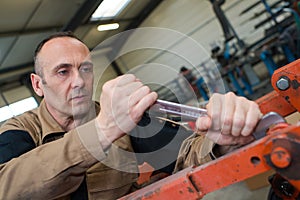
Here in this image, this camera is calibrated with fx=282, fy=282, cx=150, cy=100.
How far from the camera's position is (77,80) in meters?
1.06

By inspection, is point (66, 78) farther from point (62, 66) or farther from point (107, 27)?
point (107, 27)

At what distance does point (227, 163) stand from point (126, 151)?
61 centimetres

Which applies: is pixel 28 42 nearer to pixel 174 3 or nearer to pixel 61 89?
pixel 174 3

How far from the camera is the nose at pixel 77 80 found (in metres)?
1.02

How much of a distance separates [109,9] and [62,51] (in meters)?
4.06

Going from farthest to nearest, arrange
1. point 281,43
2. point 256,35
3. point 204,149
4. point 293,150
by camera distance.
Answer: point 256,35 → point 281,43 → point 204,149 → point 293,150

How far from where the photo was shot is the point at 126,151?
42.6 inches

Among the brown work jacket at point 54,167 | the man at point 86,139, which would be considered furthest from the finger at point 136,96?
the brown work jacket at point 54,167

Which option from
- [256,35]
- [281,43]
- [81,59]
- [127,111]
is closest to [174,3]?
[256,35]

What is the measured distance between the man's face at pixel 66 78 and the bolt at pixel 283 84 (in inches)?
24.8

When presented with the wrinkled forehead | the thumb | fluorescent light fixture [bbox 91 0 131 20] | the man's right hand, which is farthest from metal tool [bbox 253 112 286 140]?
fluorescent light fixture [bbox 91 0 131 20]

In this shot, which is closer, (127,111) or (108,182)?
(127,111)

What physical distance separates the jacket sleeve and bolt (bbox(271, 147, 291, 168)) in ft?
1.15

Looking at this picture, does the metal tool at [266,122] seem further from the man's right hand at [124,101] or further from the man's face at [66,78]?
the man's face at [66,78]
